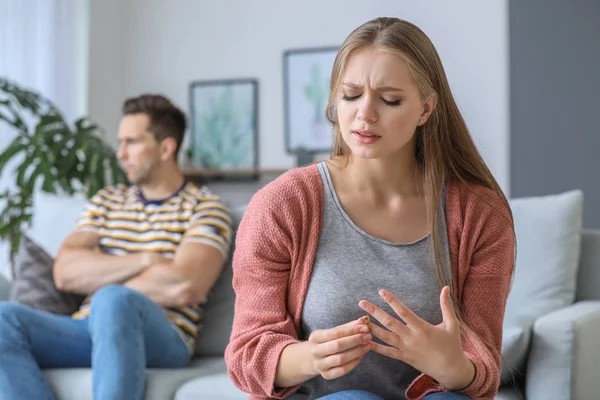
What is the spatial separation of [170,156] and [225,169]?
272 cm

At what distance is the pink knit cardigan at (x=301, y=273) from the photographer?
147 cm

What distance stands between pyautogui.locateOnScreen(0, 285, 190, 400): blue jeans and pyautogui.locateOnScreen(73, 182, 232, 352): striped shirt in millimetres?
138

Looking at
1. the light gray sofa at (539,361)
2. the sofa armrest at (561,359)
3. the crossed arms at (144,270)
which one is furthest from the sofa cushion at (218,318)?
the sofa armrest at (561,359)

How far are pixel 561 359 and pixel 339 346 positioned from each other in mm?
980

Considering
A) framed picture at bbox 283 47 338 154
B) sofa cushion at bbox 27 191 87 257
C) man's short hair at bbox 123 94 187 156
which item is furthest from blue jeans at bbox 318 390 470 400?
framed picture at bbox 283 47 338 154

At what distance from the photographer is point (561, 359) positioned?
6.79 ft

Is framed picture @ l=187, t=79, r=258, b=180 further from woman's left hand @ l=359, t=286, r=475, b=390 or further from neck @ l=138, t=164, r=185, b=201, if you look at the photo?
woman's left hand @ l=359, t=286, r=475, b=390

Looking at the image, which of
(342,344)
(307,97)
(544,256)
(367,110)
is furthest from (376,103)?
(307,97)

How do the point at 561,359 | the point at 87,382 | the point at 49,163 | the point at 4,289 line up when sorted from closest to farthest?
the point at 561,359
the point at 87,382
the point at 4,289
the point at 49,163

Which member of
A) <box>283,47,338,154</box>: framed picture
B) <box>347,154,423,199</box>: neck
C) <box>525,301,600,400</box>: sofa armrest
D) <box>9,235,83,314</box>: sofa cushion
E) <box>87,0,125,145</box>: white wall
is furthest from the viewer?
<box>87,0,125,145</box>: white wall

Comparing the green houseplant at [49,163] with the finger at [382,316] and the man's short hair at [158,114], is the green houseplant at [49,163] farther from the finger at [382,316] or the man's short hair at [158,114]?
the finger at [382,316]

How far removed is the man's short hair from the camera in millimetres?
2814

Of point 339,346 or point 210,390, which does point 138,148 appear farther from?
point 339,346

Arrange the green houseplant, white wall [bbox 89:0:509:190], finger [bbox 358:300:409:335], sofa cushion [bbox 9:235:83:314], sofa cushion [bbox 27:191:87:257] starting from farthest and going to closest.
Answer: white wall [bbox 89:0:509:190], the green houseplant, sofa cushion [bbox 27:191:87:257], sofa cushion [bbox 9:235:83:314], finger [bbox 358:300:409:335]
